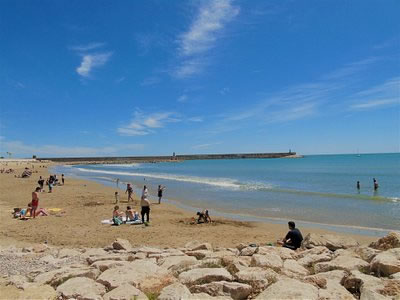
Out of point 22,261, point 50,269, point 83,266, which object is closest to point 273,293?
point 83,266

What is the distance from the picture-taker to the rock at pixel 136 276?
5.50 meters

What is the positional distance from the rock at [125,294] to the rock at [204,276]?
0.87 metres

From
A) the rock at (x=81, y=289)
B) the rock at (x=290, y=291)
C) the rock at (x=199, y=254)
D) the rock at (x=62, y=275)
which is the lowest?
the rock at (x=199, y=254)

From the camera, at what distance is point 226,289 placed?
16.7 feet

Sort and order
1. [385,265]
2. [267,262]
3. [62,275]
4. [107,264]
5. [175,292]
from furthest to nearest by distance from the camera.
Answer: [107,264]
[267,262]
[62,275]
[385,265]
[175,292]

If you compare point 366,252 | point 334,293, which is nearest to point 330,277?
point 334,293

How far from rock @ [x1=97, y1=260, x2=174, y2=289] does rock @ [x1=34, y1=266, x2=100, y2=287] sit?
338mm

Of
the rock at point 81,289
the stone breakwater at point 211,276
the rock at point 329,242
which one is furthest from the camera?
the rock at point 329,242

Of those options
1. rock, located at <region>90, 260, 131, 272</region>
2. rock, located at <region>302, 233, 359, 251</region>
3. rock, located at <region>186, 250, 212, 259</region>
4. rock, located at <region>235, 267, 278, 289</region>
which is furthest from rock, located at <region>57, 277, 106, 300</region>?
rock, located at <region>302, 233, 359, 251</region>

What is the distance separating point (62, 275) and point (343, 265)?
5445mm

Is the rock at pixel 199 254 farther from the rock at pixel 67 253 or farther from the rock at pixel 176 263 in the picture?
the rock at pixel 67 253

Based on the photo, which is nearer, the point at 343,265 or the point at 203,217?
the point at 343,265

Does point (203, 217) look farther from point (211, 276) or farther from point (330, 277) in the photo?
point (211, 276)

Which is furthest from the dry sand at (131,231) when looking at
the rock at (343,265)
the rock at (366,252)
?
the rock at (343,265)
